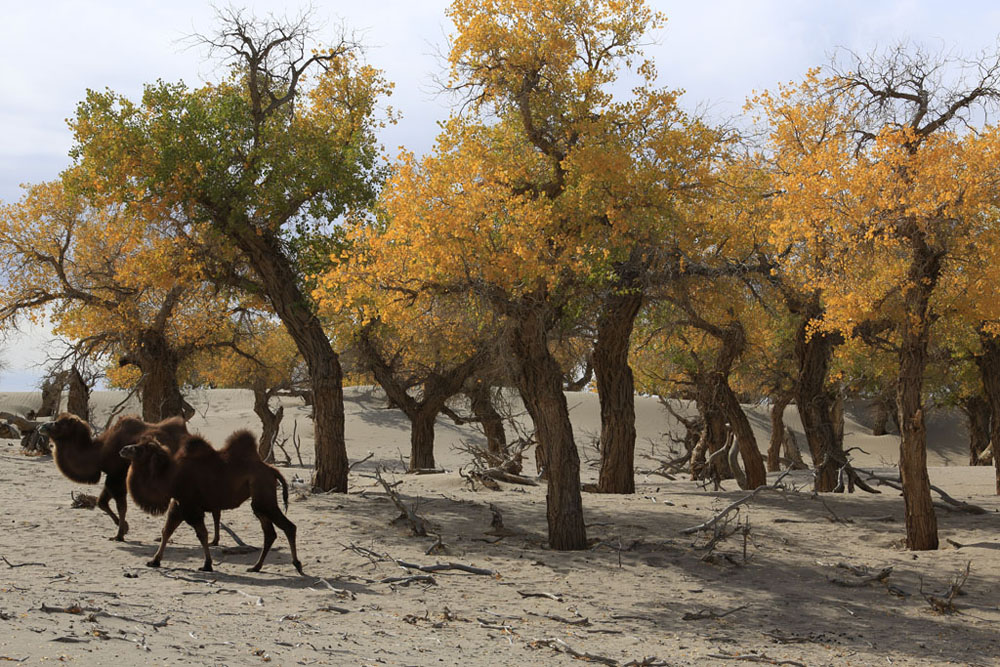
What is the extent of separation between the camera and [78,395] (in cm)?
2503

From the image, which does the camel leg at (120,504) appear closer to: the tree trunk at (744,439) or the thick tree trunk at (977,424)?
the tree trunk at (744,439)

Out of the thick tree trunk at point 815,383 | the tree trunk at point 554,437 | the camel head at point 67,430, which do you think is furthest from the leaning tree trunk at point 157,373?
the thick tree trunk at point 815,383

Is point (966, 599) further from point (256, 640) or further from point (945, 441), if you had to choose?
point (945, 441)

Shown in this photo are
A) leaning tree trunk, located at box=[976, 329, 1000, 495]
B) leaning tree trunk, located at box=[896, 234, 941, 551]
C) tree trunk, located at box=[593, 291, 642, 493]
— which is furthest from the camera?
leaning tree trunk, located at box=[976, 329, 1000, 495]

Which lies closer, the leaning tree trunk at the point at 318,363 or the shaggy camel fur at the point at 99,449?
the shaggy camel fur at the point at 99,449

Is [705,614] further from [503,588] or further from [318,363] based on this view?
[318,363]

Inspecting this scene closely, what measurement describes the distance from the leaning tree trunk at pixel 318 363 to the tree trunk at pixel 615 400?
4715 millimetres

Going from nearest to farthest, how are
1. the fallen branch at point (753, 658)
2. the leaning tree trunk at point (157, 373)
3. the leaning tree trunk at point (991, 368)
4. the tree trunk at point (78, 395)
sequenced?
the fallen branch at point (753, 658) < the leaning tree trunk at point (991, 368) < the tree trunk at point (78, 395) < the leaning tree trunk at point (157, 373)

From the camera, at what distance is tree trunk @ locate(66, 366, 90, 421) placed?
2103 cm

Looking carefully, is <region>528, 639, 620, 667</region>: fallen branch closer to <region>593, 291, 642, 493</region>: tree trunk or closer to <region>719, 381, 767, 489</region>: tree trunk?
<region>593, 291, 642, 493</region>: tree trunk

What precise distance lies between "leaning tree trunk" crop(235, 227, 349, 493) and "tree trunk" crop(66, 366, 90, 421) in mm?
7264

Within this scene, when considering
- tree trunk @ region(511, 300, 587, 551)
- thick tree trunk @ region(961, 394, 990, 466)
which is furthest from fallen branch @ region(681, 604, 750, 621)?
thick tree trunk @ region(961, 394, 990, 466)

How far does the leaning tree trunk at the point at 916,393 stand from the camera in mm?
11922

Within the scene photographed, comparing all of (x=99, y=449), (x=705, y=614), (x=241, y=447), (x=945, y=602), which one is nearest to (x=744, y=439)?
(x=945, y=602)
